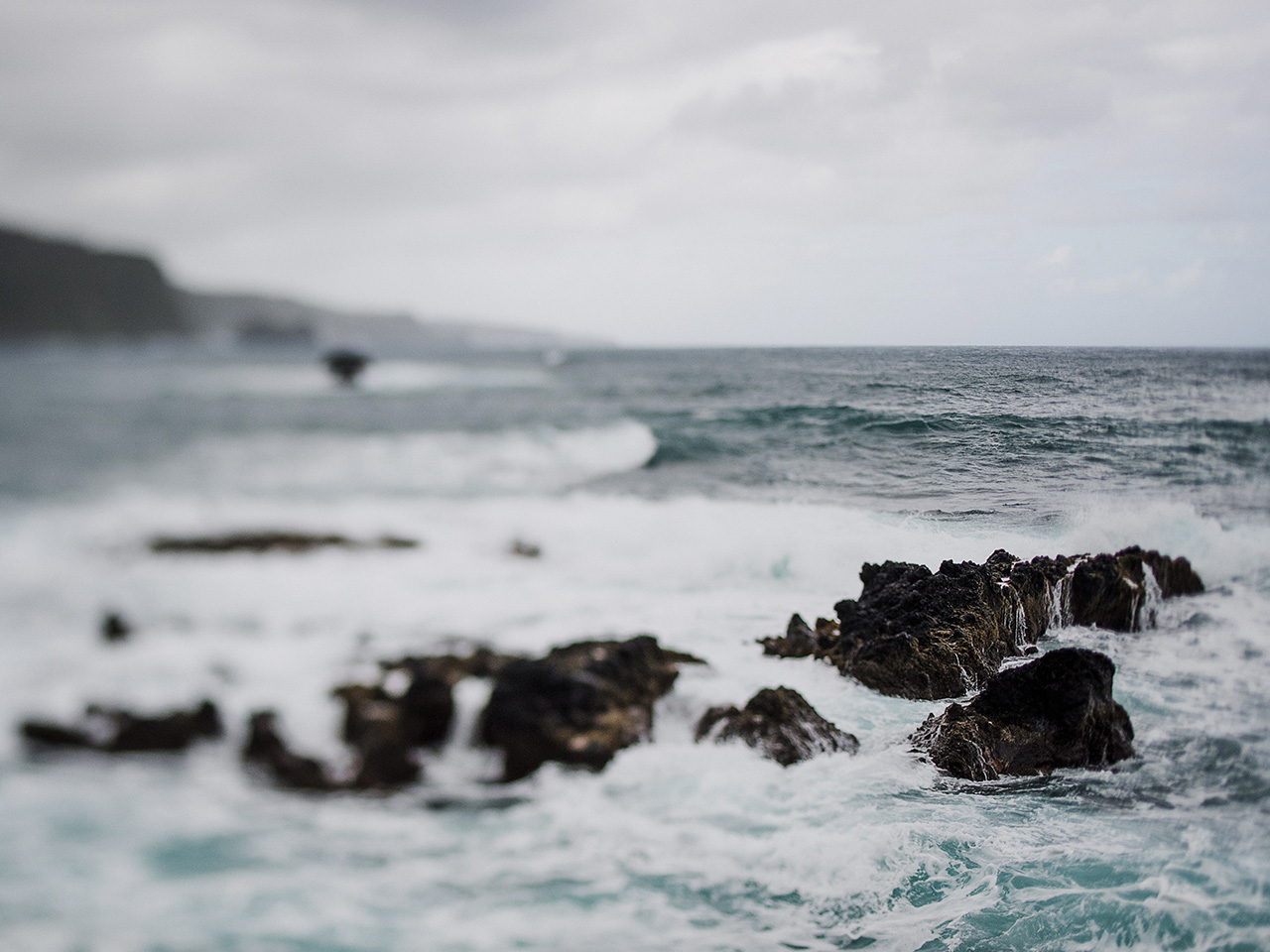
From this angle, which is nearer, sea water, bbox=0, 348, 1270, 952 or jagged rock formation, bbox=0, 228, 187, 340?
sea water, bbox=0, 348, 1270, 952

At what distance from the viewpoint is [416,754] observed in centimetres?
226

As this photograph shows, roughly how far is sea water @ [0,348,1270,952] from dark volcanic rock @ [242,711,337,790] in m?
Result: 0.05

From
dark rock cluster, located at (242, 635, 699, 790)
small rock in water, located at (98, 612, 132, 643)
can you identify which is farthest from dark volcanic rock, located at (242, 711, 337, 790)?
small rock in water, located at (98, 612, 132, 643)

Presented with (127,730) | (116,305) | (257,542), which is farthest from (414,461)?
(127,730)

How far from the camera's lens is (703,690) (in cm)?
222

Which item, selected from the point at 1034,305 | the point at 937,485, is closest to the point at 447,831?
the point at 937,485

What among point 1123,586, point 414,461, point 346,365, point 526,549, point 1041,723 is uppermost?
point 346,365

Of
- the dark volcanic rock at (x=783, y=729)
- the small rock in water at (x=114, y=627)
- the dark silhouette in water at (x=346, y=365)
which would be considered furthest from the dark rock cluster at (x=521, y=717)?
the dark silhouette in water at (x=346, y=365)

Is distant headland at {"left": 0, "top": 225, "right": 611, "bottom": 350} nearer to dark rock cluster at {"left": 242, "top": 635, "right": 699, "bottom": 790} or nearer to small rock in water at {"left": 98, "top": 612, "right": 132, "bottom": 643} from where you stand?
small rock in water at {"left": 98, "top": 612, "right": 132, "bottom": 643}

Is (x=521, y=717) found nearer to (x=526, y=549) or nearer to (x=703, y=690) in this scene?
(x=703, y=690)

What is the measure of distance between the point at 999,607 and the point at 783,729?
76cm

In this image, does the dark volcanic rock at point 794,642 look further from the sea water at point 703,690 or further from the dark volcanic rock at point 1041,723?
the dark volcanic rock at point 1041,723

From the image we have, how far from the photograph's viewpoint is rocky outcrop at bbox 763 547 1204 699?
1.88m

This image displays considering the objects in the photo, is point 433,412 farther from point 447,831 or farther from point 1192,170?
point 1192,170
